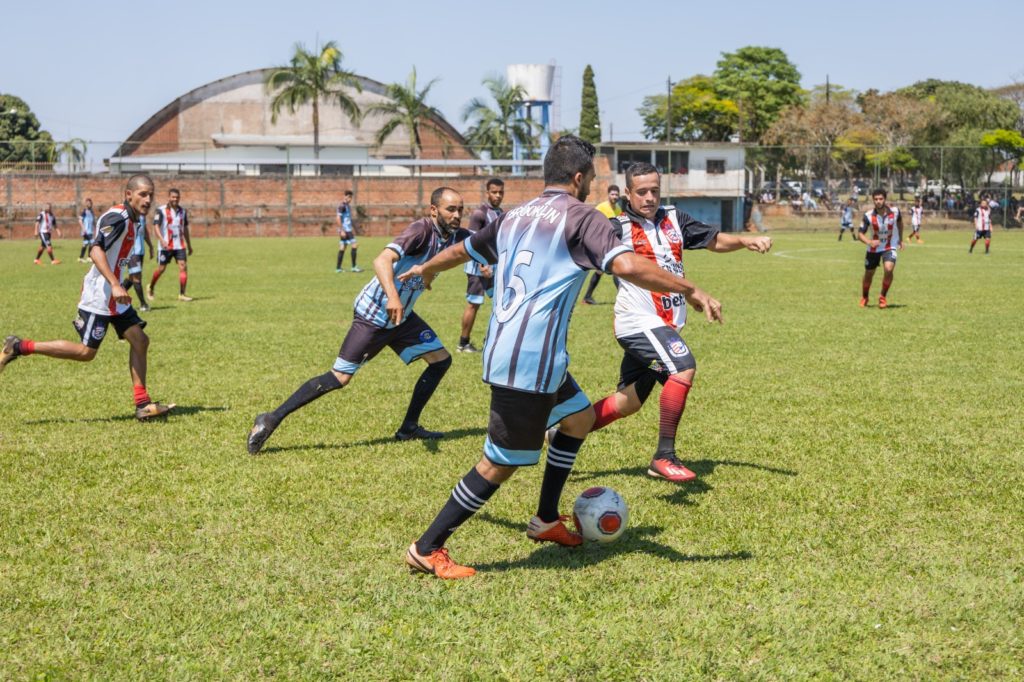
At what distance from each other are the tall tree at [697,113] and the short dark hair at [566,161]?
8438 cm

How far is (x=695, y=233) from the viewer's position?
7.20 m

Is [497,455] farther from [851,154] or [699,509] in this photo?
[851,154]

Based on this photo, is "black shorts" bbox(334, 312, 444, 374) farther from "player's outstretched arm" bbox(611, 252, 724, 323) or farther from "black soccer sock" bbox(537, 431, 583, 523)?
"player's outstretched arm" bbox(611, 252, 724, 323)

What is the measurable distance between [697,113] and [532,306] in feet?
283

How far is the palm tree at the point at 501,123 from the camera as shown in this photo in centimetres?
6550

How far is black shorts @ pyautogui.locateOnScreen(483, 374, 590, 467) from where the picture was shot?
497cm

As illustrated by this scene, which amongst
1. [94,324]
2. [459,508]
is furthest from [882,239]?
[459,508]

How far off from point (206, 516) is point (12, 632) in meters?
1.75

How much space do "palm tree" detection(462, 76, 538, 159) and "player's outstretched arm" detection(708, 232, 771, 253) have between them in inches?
2302

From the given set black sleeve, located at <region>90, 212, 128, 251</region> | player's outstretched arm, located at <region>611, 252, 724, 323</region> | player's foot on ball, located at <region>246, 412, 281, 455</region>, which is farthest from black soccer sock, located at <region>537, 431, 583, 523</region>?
black sleeve, located at <region>90, 212, 128, 251</region>

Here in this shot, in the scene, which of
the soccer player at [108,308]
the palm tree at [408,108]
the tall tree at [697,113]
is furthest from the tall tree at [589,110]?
the soccer player at [108,308]

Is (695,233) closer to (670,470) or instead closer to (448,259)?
(670,470)

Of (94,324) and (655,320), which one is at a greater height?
(655,320)

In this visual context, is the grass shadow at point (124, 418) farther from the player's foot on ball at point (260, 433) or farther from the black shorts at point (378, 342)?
the black shorts at point (378, 342)
